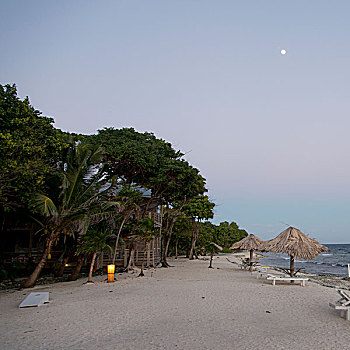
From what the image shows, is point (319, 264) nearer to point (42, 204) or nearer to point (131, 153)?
Answer: point (131, 153)

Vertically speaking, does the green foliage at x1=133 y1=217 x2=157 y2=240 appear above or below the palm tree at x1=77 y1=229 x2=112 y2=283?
above

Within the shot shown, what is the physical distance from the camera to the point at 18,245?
1541 centimetres

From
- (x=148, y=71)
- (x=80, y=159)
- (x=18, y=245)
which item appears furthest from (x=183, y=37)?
(x=18, y=245)

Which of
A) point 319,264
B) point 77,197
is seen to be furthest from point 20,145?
point 319,264

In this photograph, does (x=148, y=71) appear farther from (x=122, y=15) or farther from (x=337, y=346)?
(x=337, y=346)

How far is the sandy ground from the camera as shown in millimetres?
4797

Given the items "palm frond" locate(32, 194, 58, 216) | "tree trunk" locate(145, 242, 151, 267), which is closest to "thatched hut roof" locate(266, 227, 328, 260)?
"tree trunk" locate(145, 242, 151, 267)

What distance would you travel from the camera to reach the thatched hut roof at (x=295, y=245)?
39.3ft

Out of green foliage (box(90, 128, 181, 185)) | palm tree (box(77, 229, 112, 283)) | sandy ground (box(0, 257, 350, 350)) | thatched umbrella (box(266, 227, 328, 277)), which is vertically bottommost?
sandy ground (box(0, 257, 350, 350))

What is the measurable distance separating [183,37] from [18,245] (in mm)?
14519

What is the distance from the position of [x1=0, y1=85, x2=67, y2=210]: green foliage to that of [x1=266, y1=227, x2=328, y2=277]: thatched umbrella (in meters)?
9.66

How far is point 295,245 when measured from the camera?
1207 cm

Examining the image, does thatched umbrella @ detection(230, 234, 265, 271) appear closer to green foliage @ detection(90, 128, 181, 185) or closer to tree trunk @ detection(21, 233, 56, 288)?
green foliage @ detection(90, 128, 181, 185)

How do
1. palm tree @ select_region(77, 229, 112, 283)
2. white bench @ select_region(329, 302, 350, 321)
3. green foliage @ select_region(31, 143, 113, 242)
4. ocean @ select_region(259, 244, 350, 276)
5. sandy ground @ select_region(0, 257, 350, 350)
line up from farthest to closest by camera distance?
1. ocean @ select_region(259, 244, 350, 276)
2. palm tree @ select_region(77, 229, 112, 283)
3. green foliage @ select_region(31, 143, 113, 242)
4. white bench @ select_region(329, 302, 350, 321)
5. sandy ground @ select_region(0, 257, 350, 350)
